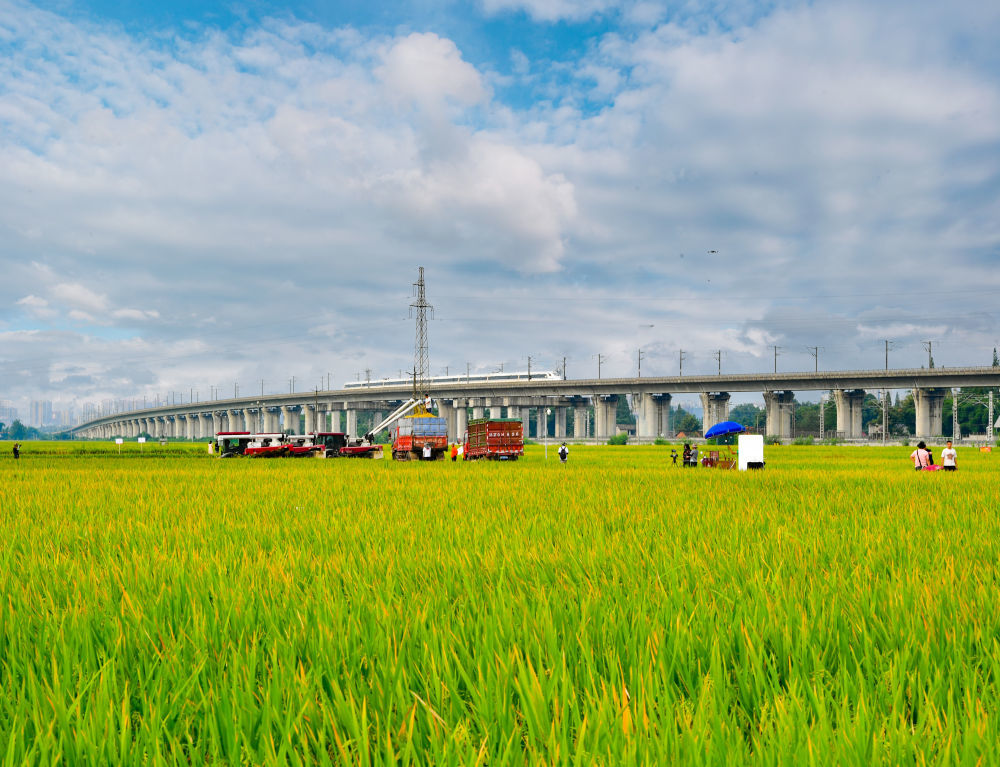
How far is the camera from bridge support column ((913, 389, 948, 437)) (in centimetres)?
8856

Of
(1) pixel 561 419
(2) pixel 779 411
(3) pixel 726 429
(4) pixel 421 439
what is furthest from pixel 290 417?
(3) pixel 726 429

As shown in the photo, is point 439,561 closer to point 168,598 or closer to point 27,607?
point 168,598

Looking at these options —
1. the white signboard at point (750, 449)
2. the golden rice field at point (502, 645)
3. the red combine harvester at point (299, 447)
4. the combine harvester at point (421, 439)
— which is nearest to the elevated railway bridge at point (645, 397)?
the red combine harvester at point (299, 447)

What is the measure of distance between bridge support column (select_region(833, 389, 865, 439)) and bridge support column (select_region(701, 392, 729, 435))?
1614 centimetres

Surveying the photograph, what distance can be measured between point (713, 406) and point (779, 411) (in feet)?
32.3

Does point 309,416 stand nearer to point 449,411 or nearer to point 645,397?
point 449,411

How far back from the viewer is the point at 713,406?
10181 centimetres

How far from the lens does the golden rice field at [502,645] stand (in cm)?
204

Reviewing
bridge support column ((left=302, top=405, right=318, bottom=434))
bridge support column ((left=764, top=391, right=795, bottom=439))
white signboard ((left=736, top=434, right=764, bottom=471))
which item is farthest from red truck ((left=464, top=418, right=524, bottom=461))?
bridge support column ((left=302, top=405, right=318, bottom=434))

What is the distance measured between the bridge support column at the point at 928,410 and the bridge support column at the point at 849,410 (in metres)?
7.31

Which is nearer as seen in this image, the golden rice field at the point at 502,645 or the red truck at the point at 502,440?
the golden rice field at the point at 502,645

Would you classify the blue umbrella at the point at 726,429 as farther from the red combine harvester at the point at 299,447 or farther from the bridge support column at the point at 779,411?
the bridge support column at the point at 779,411

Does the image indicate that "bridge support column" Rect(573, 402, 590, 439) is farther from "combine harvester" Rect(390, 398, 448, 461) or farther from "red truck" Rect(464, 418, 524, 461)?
"red truck" Rect(464, 418, 524, 461)

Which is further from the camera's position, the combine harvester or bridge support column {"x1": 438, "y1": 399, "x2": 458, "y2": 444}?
bridge support column {"x1": 438, "y1": 399, "x2": 458, "y2": 444}
